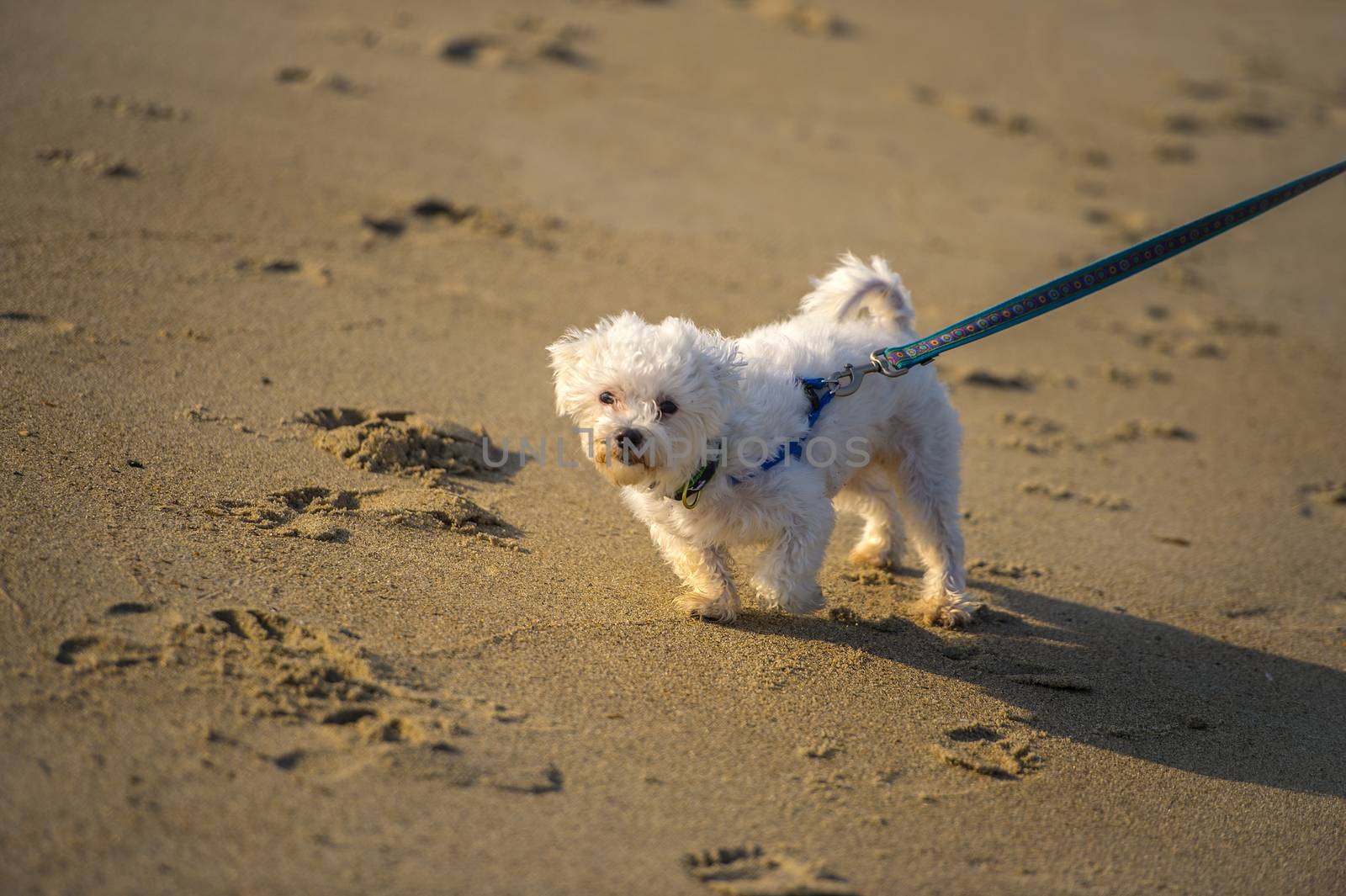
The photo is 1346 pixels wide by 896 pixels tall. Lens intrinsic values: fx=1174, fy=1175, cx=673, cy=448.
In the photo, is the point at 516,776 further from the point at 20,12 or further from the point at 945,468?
the point at 20,12

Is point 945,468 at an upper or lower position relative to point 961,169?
lower

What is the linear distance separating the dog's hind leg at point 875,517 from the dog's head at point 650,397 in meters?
1.22

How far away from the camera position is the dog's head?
371 cm

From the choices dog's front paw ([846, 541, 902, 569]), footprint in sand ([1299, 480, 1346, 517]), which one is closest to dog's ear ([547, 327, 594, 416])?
dog's front paw ([846, 541, 902, 569])

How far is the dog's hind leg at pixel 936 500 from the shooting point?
4.57 m

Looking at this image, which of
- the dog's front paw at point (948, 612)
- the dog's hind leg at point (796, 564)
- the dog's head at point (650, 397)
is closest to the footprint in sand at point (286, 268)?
the dog's head at point (650, 397)

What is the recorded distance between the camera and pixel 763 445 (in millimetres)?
3994

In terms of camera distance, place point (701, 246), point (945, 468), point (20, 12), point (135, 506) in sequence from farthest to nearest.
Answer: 1. point (20, 12)
2. point (701, 246)
3. point (945, 468)
4. point (135, 506)

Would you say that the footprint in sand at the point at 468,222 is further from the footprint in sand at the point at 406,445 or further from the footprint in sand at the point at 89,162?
the footprint in sand at the point at 406,445

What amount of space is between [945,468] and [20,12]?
752 cm

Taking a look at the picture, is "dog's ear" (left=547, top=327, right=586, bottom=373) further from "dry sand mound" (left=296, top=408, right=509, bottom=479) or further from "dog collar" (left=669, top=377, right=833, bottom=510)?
"dry sand mound" (left=296, top=408, right=509, bottom=479)

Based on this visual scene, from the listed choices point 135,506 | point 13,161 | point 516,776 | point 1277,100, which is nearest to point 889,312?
point 516,776

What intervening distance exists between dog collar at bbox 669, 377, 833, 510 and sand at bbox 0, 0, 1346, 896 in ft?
1.39

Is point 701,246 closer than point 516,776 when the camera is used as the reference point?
No
